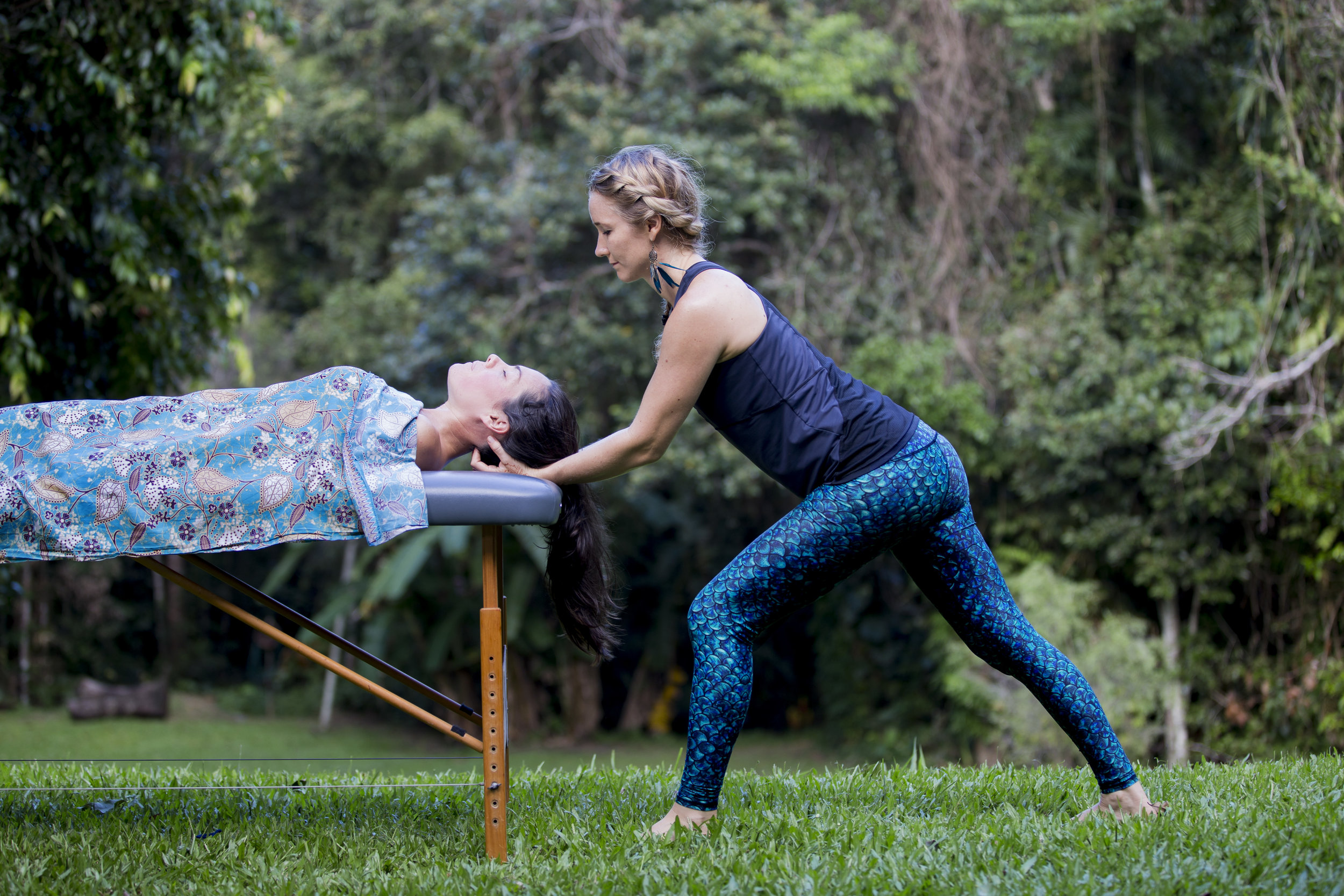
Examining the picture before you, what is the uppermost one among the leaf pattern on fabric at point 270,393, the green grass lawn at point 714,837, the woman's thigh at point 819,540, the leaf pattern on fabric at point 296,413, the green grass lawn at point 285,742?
the leaf pattern on fabric at point 270,393

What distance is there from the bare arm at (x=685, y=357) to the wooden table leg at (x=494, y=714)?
1.03 ft

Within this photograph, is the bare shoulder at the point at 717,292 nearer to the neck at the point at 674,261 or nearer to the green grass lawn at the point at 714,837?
the neck at the point at 674,261

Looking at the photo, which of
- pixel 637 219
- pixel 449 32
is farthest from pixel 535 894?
pixel 449 32

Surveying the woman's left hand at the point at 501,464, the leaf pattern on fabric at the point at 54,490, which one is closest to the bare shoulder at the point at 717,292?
the woman's left hand at the point at 501,464

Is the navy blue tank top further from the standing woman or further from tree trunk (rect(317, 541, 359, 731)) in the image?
tree trunk (rect(317, 541, 359, 731))

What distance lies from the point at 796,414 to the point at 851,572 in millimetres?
355

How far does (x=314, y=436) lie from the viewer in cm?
215

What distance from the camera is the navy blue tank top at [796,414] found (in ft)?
6.96

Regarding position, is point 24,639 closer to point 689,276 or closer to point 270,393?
point 270,393

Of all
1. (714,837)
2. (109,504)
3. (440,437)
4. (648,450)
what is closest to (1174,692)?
(714,837)

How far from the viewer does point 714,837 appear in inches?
84.0

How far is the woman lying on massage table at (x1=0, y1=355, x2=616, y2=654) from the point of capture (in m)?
2.08

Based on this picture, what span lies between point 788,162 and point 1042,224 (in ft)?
5.62

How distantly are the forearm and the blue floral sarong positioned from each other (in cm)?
29
